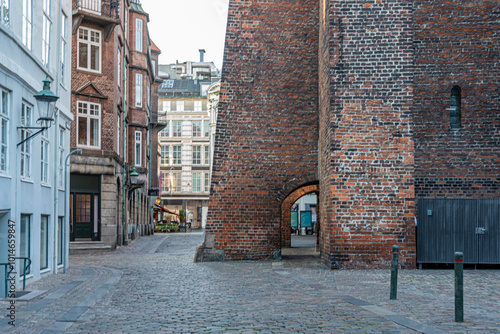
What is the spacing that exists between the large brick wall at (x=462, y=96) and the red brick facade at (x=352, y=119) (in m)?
0.03

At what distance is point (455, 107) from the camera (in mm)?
18203

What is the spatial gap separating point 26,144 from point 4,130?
166 cm

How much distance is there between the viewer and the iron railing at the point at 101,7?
26938mm

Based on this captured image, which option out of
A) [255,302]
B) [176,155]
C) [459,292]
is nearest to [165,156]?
[176,155]

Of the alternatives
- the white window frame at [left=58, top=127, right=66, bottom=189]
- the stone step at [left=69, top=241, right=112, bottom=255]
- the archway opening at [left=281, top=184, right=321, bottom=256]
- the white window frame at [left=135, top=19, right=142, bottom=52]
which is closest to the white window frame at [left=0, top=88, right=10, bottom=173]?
the white window frame at [left=58, top=127, right=66, bottom=189]

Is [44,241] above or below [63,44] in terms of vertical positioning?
below

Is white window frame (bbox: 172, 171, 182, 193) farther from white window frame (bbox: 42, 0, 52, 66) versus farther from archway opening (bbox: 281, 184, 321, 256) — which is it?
white window frame (bbox: 42, 0, 52, 66)

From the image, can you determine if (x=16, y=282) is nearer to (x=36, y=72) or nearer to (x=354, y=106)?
(x=36, y=72)

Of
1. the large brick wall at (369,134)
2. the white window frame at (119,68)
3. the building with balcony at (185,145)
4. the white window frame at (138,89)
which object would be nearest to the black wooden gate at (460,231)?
the large brick wall at (369,134)

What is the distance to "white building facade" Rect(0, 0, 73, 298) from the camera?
11.6 m

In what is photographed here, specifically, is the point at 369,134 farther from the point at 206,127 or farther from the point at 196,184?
the point at 206,127

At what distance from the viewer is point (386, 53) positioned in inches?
640

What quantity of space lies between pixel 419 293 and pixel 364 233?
4.91 metres

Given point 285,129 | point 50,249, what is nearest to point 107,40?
point 285,129
